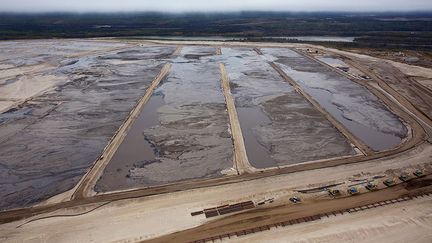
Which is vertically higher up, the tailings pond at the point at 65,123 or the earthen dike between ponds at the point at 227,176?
the tailings pond at the point at 65,123

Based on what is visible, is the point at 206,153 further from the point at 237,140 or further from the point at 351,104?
the point at 351,104

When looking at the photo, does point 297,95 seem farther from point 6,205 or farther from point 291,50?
point 291,50

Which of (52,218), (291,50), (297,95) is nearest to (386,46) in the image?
(291,50)

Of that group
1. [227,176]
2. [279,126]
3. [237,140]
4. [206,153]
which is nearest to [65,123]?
[206,153]

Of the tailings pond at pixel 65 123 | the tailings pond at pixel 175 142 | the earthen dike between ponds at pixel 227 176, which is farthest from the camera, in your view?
the tailings pond at pixel 175 142

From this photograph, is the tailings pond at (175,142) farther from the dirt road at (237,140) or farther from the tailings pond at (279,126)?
the tailings pond at (279,126)

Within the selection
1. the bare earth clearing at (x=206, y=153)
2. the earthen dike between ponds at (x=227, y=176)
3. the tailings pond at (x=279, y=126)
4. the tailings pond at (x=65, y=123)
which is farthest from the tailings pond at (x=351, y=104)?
the tailings pond at (x=65, y=123)

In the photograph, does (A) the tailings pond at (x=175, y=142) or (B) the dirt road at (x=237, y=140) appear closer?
(A) the tailings pond at (x=175, y=142)

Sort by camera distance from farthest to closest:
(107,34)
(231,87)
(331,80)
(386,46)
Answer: (107,34)
(386,46)
(331,80)
(231,87)
